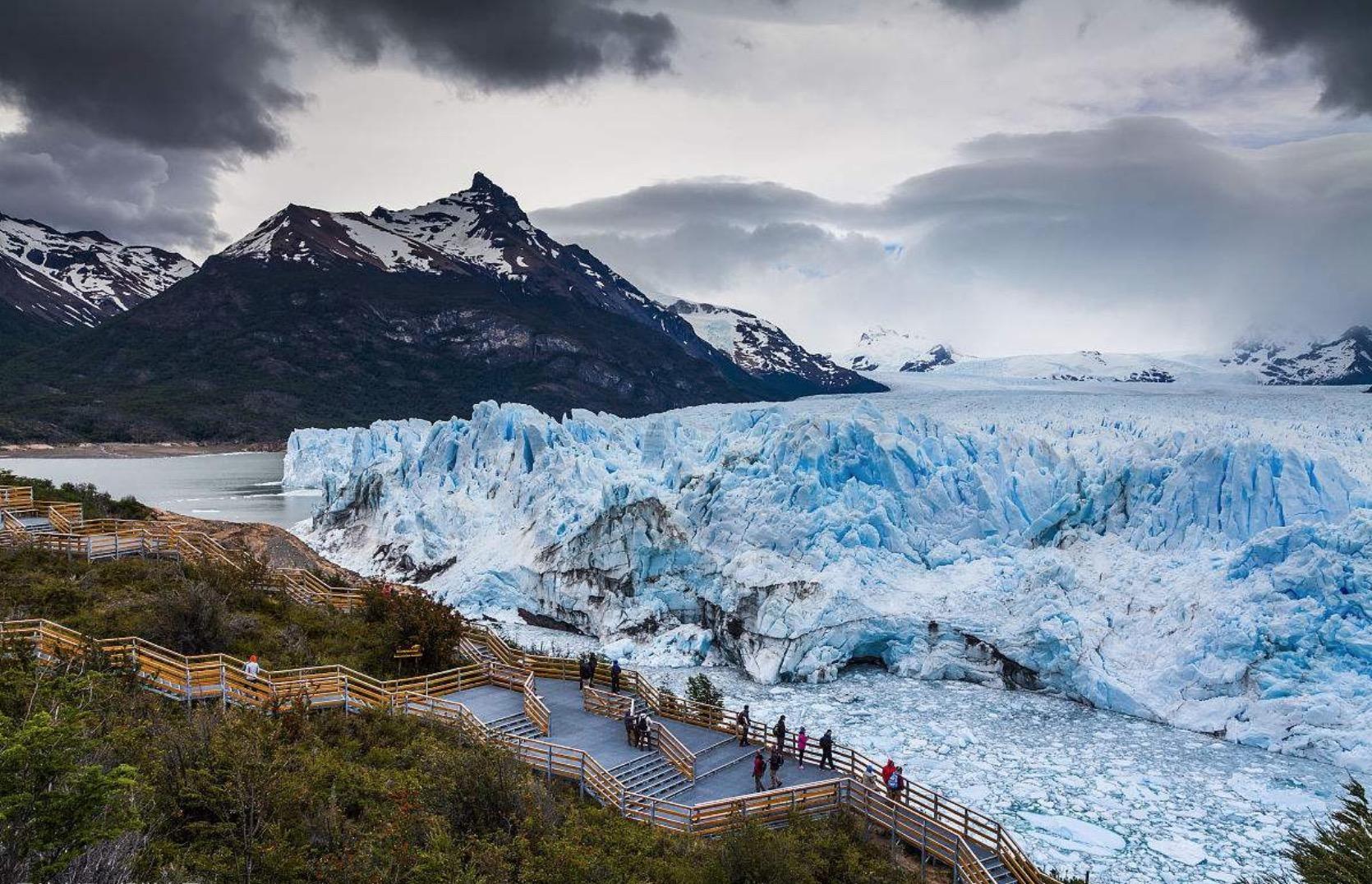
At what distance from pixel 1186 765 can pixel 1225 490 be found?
9.35 m

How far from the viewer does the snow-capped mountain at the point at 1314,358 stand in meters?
142

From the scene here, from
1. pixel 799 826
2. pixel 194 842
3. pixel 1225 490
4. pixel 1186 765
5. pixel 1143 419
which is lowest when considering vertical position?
pixel 1186 765

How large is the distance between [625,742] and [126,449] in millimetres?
88364

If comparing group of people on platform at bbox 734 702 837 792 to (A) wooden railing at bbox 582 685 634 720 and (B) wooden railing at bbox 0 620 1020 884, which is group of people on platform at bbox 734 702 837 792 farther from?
(A) wooden railing at bbox 582 685 634 720

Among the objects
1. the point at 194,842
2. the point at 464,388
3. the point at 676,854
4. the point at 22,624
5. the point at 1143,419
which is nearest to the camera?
the point at 194,842

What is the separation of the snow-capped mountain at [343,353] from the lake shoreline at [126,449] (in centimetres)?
235

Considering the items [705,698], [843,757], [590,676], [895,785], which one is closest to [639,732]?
[590,676]

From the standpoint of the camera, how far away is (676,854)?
32.7 feet

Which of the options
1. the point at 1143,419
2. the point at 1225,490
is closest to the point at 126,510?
the point at 1225,490

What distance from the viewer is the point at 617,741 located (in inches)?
540

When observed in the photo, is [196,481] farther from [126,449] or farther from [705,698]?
[705,698]

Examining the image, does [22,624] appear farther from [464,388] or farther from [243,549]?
[464,388]

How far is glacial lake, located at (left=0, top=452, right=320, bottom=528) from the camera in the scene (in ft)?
156

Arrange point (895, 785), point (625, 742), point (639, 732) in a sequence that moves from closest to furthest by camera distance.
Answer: point (895, 785)
point (639, 732)
point (625, 742)
